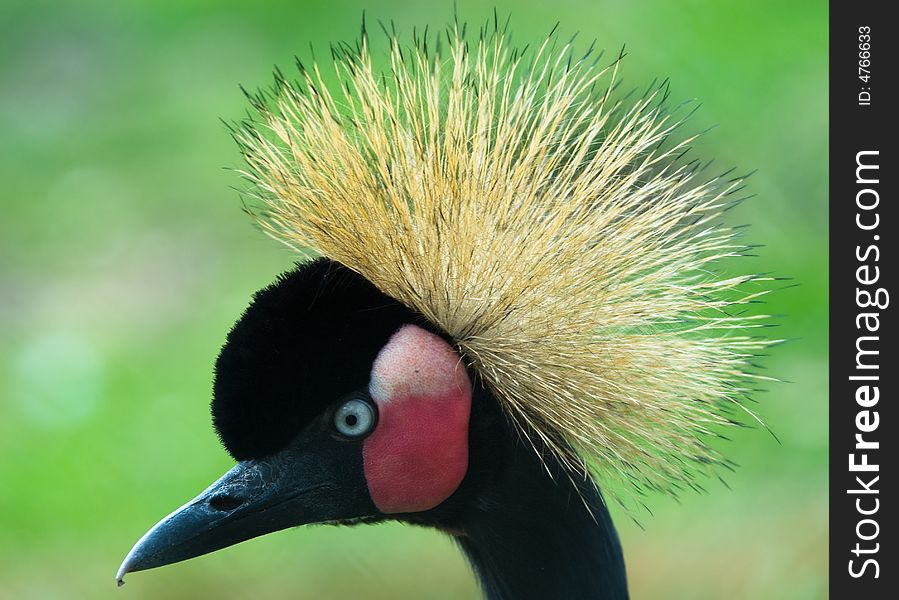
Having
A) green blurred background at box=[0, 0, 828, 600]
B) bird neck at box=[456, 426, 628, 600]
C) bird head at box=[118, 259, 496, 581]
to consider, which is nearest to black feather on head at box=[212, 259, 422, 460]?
bird head at box=[118, 259, 496, 581]

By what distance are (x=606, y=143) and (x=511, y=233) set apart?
168mm

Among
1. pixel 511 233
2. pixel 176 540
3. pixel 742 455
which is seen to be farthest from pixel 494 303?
pixel 742 455

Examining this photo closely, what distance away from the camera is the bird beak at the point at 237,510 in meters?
1.33

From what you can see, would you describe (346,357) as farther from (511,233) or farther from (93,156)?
(93,156)

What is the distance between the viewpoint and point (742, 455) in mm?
2949

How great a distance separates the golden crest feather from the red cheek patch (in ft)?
0.13

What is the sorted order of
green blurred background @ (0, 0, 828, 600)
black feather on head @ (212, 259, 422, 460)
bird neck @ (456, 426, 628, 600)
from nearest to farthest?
black feather on head @ (212, 259, 422, 460), bird neck @ (456, 426, 628, 600), green blurred background @ (0, 0, 828, 600)

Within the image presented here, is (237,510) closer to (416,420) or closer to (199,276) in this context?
(416,420)

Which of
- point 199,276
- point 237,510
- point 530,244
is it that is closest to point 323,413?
point 237,510

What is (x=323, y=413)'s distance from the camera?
52.2 inches

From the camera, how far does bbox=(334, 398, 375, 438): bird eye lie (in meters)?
1.32

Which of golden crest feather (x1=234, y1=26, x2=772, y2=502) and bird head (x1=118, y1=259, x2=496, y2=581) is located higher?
golden crest feather (x1=234, y1=26, x2=772, y2=502)

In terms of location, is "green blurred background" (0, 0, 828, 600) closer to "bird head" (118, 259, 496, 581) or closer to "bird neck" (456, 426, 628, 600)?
"bird neck" (456, 426, 628, 600)

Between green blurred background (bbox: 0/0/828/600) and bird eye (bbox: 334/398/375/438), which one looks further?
green blurred background (bbox: 0/0/828/600)
